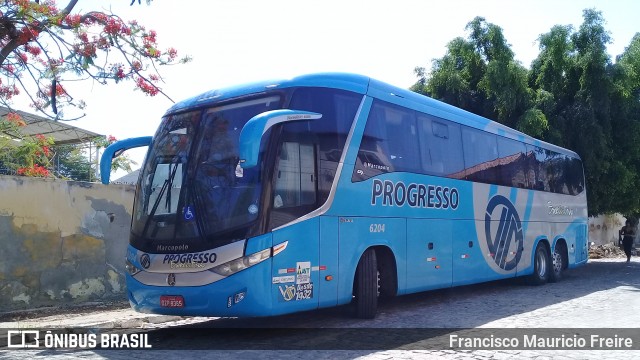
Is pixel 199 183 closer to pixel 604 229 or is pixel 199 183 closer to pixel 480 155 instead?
pixel 480 155

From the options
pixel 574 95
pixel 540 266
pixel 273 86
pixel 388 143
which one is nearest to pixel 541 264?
pixel 540 266

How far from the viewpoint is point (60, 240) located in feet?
36.0

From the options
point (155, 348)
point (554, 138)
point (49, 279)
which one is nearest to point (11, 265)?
point (49, 279)

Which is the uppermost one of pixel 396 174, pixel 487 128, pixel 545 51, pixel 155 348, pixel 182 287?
pixel 545 51

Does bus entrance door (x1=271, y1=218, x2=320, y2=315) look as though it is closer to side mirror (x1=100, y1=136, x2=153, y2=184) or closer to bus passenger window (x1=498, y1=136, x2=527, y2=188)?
side mirror (x1=100, y1=136, x2=153, y2=184)

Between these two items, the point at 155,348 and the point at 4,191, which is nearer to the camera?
the point at 155,348

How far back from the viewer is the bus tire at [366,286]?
9.20 metres

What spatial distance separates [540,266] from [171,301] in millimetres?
11226

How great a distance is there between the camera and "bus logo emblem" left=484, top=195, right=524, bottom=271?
1320 centimetres

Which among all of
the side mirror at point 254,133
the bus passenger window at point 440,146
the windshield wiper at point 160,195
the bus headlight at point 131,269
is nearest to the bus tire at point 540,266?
the bus passenger window at point 440,146

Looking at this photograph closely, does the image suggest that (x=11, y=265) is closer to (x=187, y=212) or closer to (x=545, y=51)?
(x=187, y=212)

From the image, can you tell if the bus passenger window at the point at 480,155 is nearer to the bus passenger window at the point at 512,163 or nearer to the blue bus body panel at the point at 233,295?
the bus passenger window at the point at 512,163

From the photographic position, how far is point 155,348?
298 inches

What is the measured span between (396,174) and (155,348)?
4.62m
